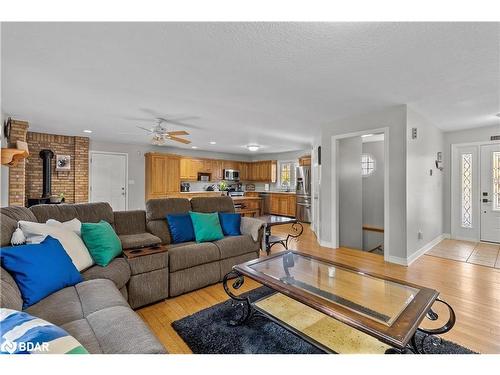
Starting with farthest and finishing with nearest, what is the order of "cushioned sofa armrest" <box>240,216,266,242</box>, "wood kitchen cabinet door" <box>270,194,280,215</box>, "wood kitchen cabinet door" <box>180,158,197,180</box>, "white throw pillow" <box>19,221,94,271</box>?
"wood kitchen cabinet door" <box>270,194,280,215</box> < "wood kitchen cabinet door" <box>180,158,197,180</box> < "cushioned sofa armrest" <box>240,216,266,242</box> < "white throw pillow" <box>19,221,94,271</box>

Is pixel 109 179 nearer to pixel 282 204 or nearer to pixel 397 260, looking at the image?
pixel 282 204

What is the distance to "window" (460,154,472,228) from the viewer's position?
16.0 feet

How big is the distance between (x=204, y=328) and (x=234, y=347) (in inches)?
13.1

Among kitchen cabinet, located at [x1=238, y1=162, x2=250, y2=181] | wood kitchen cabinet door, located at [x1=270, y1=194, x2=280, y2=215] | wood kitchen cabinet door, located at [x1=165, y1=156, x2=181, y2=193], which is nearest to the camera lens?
wood kitchen cabinet door, located at [x1=165, y1=156, x2=181, y2=193]

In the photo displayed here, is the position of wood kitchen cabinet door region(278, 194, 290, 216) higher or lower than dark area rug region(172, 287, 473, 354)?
higher

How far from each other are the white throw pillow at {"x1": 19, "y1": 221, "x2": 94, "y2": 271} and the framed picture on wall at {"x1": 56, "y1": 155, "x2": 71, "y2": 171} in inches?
182

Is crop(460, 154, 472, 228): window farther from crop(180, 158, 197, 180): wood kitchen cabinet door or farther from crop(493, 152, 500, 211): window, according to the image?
crop(180, 158, 197, 180): wood kitchen cabinet door

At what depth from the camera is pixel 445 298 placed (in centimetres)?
242

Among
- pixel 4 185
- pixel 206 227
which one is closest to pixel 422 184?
pixel 206 227

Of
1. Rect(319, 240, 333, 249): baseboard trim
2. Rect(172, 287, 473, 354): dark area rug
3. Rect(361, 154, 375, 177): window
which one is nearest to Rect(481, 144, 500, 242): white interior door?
Rect(361, 154, 375, 177): window

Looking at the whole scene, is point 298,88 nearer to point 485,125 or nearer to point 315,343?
point 315,343

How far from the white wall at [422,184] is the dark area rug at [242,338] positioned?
2.07 m

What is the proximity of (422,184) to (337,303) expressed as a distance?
339cm

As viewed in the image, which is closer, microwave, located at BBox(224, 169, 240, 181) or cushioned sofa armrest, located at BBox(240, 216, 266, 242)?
cushioned sofa armrest, located at BBox(240, 216, 266, 242)
